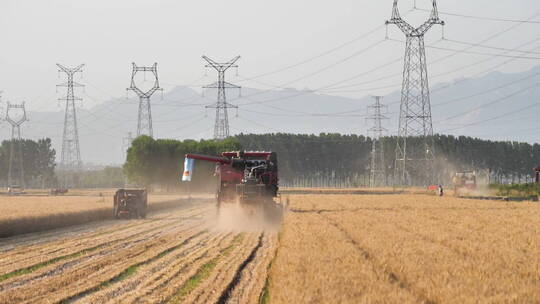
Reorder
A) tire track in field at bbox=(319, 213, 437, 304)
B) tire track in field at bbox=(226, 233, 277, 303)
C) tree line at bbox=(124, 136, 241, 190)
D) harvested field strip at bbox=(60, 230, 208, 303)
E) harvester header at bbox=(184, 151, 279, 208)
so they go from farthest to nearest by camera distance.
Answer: tree line at bbox=(124, 136, 241, 190)
harvester header at bbox=(184, 151, 279, 208)
harvested field strip at bbox=(60, 230, 208, 303)
tire track in field at bbox=(226, 233, 277, 303)
tire track in field at bbox=(319, 213, 437, 304)

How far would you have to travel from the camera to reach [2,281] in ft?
53.2

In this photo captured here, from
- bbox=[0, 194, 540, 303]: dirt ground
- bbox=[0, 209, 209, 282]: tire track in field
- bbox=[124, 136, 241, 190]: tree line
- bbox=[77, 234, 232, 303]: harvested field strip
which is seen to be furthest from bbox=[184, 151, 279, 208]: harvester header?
bbox=[124, 136, 241, 190]: tree line

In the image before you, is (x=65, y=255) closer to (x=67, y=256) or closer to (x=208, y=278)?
(x=67, y=256)

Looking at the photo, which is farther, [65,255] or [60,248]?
[60,248]

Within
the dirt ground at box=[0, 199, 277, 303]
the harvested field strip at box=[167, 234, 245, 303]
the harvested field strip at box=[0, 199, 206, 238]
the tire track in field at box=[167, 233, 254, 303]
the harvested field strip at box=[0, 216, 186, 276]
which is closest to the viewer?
the tire track in field at box=[167, 233, 254, 303]

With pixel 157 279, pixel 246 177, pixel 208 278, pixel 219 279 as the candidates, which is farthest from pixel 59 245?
pixel 246 177

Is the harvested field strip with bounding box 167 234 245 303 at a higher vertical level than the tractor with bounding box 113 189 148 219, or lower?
lower

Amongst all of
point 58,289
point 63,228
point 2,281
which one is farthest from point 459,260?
point 63,228

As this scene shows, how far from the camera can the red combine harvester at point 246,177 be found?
34.7 metres

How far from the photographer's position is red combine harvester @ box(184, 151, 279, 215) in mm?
34688

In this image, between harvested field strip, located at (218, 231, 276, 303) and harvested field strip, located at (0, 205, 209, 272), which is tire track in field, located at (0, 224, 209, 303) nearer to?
harvested field strip, located at (0, 205, 209, 272)

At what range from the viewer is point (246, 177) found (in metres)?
35.4

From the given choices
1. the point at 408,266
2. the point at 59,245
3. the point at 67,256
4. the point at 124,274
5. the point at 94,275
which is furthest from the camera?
the point at 59,245

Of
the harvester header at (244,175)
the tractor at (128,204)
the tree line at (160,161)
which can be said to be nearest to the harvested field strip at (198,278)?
the harvester header at (244,175)
